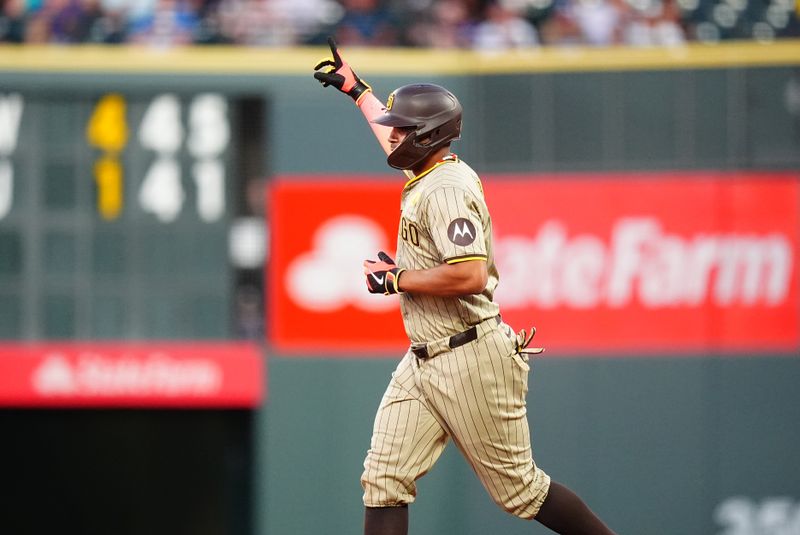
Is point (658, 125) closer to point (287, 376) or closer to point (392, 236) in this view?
point (392, 236)

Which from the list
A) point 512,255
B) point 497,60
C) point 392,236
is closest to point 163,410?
point 392,236

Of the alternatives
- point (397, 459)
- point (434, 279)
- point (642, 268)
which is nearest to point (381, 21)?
point (642, 268)

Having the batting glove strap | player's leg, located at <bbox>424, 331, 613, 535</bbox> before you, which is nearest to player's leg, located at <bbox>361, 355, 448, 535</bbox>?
player's leg, located at <bbox>424, 331, 613, 535</bbox>

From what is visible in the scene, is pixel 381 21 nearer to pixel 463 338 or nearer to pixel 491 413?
pixel 463 338

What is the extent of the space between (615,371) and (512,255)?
1126mm

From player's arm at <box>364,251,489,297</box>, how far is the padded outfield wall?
187 inches

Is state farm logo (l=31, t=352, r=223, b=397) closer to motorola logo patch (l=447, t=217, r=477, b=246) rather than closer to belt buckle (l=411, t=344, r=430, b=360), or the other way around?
belt buckle (l=411, t=344, r=430, b=360)

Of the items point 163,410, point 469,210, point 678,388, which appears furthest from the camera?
point 163,410

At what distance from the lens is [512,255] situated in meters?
9.95

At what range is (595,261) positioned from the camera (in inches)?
392

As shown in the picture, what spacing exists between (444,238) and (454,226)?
57 mm

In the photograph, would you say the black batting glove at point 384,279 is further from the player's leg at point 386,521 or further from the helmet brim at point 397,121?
the player's leg at point 386,521

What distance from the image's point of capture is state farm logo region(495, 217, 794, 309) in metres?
9.66

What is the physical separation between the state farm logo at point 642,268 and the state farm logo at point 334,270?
1004mm
